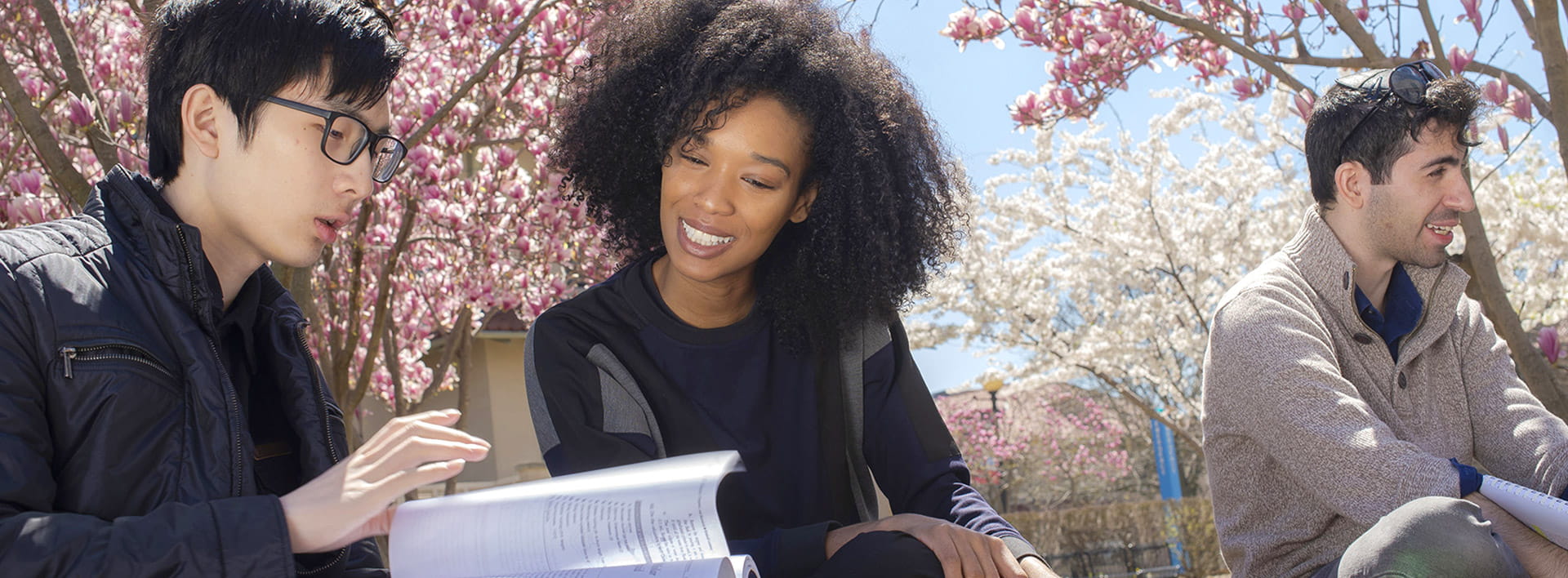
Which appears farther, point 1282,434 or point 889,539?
point 1282,434

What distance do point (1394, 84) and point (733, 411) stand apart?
150 cm

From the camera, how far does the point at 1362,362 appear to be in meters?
2.30

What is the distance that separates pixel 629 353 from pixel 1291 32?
124 inches

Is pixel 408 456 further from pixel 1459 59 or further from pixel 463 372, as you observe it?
pixel 463 372

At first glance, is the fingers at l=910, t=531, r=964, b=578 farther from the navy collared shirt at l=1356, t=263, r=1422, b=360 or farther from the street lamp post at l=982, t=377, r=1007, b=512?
the street lamp post at l=982, t=377, r=1007, b=512

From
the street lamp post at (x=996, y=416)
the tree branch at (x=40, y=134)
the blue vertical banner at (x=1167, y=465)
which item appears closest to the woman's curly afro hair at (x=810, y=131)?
the tree branch at (x=40, y=134)

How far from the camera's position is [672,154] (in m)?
2.31

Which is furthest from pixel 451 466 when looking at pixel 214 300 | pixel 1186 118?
pixel 1186 118

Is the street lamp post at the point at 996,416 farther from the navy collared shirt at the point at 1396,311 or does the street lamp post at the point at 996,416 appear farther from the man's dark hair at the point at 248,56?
the man's dark hair at the point at 248,56

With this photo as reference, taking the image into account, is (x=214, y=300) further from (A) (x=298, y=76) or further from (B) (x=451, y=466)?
(B) (x=451, y=466)

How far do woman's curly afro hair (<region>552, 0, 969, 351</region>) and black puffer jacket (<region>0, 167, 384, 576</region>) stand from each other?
1.01 m

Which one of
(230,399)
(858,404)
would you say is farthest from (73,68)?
(858,404)

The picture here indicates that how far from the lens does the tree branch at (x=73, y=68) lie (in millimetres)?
3248

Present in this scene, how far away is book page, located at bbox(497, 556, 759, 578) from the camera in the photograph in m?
1.20
